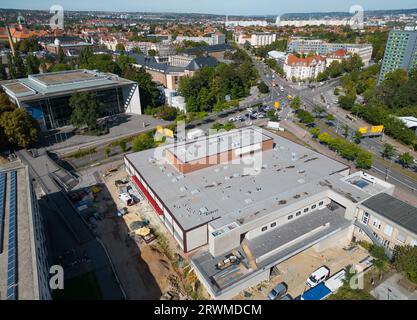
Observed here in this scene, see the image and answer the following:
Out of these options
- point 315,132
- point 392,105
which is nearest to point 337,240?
point 315,132

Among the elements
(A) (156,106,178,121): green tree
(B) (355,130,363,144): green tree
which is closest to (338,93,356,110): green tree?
(B) (355,130,363,144): green tree

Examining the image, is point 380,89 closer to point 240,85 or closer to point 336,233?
point 240,85

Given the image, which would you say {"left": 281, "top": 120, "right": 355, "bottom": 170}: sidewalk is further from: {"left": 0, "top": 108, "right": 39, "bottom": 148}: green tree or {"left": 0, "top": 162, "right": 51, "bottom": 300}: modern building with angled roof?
{"left": 0, "top": 108, "right": 39, "bottom": 148}: green tree

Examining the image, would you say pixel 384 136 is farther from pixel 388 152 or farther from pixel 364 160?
pixel 364 160

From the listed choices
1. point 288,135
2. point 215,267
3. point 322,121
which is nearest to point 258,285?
point 215,267

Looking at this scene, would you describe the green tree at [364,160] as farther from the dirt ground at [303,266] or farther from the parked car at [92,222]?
the parked car at [92,222]
